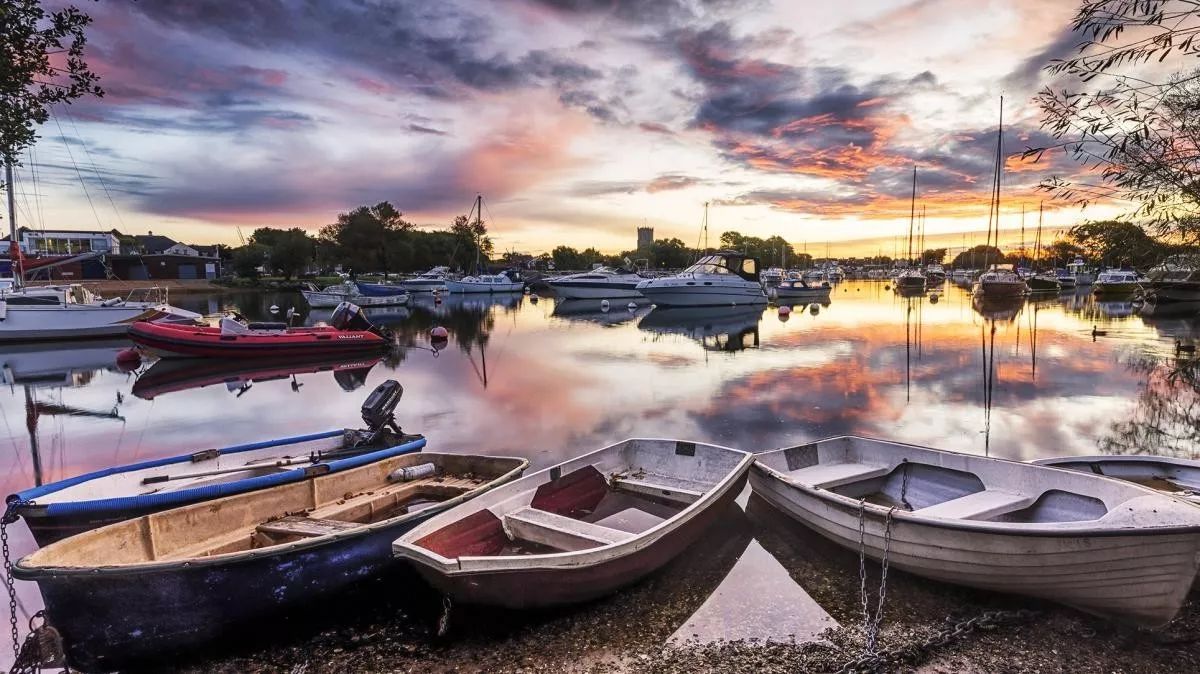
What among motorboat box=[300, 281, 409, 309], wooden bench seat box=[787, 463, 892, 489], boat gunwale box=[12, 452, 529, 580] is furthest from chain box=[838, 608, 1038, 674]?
motorboat box=[300, 281, 409, 309]

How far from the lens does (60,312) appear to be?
27016 mm

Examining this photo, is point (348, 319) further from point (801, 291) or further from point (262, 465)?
point (801, 291)

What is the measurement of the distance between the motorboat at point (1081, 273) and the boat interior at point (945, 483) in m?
96.2

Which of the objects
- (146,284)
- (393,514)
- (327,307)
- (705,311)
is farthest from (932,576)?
(146,284)

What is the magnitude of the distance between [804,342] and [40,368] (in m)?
30.0

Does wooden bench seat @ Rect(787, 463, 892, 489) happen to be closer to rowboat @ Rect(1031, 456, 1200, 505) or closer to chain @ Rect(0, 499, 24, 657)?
rowboat @ Rect(1031, 456, 1200, 505)

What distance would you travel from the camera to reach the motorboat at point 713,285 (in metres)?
43.8

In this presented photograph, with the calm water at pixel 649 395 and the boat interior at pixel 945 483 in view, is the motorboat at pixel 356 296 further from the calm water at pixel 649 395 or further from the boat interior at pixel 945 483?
the boat interior at pixel 945 483

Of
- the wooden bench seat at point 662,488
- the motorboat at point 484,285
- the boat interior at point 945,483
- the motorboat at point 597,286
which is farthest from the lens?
the motorboat at point 484,285

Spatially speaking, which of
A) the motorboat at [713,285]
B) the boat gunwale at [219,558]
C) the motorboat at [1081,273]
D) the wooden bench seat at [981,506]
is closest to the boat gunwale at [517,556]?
the boat gunwale at [219,558]

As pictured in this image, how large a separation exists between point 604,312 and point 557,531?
41688 millimetres

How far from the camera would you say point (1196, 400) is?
13484 millimetres

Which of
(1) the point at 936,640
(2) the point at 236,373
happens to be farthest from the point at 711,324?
(1) the point at 936,640

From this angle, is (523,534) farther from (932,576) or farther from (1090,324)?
(1090,324)
